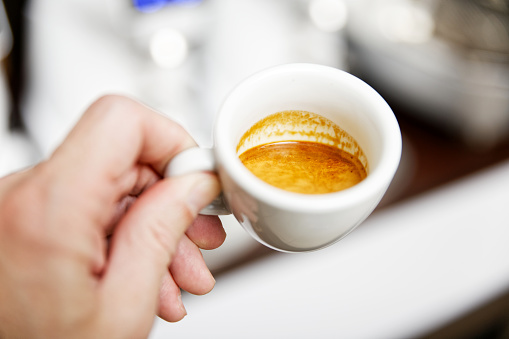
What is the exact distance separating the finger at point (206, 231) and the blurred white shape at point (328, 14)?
721mm

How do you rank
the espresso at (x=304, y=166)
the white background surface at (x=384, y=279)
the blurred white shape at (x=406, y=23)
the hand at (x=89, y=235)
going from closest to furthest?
the hand at (x=89, y=235)
the espresso at (x=304, y=166)
the white background surface at (x=384, y=279)
the blurred white shape at (x=406, y=23)

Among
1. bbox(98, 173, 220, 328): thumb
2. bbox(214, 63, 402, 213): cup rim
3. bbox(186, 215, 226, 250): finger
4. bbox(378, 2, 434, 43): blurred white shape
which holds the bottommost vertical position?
bbox(186, 215, 226, 250): finger

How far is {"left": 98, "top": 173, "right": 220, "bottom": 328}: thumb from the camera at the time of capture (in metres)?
0.42

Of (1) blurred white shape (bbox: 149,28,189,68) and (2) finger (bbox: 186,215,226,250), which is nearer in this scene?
(2) finger (bbox: 186,215,226,250)

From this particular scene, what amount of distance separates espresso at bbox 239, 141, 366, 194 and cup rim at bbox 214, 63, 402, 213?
0.26 ft

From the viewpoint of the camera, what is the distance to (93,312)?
40 centimetres

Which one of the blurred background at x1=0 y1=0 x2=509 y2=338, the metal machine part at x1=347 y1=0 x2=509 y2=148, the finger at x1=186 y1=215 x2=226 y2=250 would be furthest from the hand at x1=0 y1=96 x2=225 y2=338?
the metal machine part at x1=347 y1=0 x2=509 y2=148

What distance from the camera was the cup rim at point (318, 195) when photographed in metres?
0.40

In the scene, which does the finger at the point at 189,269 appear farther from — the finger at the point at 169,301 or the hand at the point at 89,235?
the hand at the point at 89,235

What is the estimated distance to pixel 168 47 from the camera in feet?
3.43

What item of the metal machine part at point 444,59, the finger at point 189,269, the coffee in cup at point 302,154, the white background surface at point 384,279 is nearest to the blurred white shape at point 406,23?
the metal machine part at point 444,59

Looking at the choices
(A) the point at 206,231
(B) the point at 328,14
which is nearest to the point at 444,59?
(B) the point at 328,14

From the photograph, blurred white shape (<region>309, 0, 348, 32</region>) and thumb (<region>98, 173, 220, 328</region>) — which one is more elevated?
blurred white shape (<region>309, 0, 348, 32</region>)

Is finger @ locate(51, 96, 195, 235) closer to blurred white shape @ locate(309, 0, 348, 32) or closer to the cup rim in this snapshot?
the cup rim
